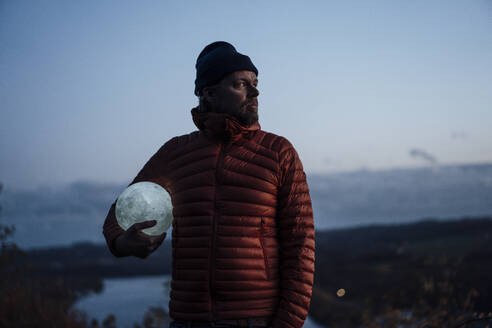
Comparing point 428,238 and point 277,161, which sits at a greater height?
point 277,161

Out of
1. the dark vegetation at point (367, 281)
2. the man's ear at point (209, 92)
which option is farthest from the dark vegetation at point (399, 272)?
the man's ear at point (209, 92)

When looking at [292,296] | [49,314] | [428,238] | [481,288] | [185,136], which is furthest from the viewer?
[428,238]

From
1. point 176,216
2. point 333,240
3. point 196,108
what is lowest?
point 333,240

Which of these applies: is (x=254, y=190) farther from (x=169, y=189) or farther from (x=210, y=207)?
(x=169, y=189)

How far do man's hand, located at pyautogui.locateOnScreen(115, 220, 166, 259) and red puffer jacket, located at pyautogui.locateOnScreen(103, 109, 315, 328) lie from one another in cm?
17

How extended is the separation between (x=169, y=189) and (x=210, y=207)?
410 millimetres

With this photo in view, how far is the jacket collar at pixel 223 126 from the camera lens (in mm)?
2578

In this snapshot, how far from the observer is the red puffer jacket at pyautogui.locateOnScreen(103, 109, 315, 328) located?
2363mm

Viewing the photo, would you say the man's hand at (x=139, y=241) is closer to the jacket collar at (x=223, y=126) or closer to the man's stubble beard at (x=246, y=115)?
the jacket collar at (x=223, y=126)

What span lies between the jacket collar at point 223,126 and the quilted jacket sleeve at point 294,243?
A: 29 cm

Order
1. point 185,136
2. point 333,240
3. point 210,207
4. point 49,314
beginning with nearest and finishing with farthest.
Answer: point 210,207, point 185,136, point 49,314, point 333,240

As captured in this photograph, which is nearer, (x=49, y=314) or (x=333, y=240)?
(x=49, y=314)

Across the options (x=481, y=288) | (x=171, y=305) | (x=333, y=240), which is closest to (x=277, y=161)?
(x=171, y=305)

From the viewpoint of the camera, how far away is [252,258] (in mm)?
2393
